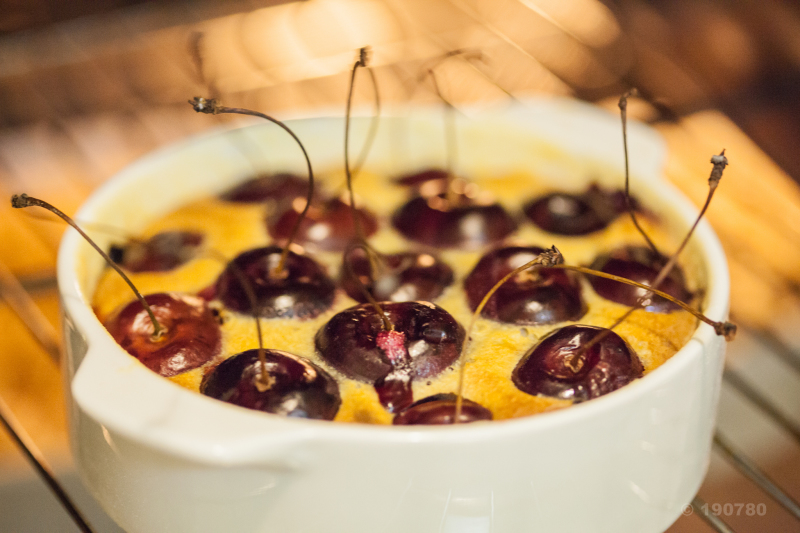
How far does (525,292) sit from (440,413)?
0.51 feet

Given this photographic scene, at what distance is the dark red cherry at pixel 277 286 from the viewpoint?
0.59m

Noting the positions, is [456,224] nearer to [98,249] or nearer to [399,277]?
[399,277]

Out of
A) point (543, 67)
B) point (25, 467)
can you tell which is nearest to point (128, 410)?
point (25, 467)

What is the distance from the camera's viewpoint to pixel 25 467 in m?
0.76

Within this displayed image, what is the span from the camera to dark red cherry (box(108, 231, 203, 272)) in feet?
2.22

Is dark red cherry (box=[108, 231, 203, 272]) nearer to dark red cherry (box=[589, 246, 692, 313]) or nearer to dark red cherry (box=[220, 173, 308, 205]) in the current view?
dark red cherry (box=[220, 173, 308, 205])

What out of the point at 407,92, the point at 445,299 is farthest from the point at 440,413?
the point at 407,92

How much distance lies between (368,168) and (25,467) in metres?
0.48

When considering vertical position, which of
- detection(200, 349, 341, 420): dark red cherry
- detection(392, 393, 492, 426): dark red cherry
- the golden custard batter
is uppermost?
detection(200, 349, 341, 420): dark red cherry

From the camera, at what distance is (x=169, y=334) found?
558 millimetres

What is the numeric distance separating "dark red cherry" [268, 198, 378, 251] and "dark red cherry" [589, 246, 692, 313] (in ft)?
0.73

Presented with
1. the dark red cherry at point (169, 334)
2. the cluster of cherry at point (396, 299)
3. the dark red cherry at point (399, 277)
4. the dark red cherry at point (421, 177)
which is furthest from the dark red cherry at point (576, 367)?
the dark red cherry at point (421, 177)

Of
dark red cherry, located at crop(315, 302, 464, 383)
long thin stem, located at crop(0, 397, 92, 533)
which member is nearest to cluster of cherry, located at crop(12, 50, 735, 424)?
dark red cherry, located at crop(315, 302, 464, 383)

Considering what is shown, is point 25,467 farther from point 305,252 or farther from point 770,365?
point 770,365
